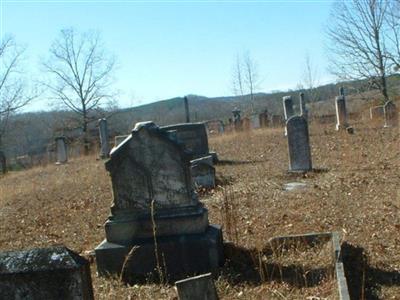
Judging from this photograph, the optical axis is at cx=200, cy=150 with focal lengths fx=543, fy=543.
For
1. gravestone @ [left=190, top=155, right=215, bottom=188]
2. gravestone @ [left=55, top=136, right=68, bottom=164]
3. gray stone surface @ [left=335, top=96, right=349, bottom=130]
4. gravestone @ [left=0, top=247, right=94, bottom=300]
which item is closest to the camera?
gravestone @ [left=0, top=247, right=94, bottom=300]

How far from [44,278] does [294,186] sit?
9023mm

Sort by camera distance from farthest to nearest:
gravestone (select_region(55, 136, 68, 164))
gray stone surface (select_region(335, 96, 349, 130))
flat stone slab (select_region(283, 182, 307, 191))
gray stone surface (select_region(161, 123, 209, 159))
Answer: gravestone (select_region(55, 136, 68, 164)), gray stone surface (select_region(335, 96, 349, 130)), gray stone surface (select_region(161, 123, 209, 159)), flat stone slab (select_region(283, 182, 307, 191))

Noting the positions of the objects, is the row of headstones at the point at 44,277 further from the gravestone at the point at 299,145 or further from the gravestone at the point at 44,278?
the gravestone at the point at 299,145

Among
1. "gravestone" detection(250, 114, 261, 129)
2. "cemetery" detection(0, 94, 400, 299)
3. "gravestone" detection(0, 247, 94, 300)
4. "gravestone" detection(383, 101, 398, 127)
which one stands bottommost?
"cemetery" detection(0, 94, 400, 299)

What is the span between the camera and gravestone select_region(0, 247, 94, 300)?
281 cm

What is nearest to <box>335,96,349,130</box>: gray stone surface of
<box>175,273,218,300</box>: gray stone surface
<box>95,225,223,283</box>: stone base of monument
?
<box>95,225,223,283</box>: stone base of monument

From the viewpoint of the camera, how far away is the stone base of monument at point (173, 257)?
6.01m

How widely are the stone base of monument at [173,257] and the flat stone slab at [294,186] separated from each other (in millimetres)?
5181

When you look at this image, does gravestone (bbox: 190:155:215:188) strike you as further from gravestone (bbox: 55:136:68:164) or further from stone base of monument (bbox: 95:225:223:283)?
gravestone (bbox: 55:136:68:164)

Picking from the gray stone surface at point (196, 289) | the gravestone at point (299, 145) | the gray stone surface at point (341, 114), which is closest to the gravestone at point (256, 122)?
the gray stone surface at point (341, 114)

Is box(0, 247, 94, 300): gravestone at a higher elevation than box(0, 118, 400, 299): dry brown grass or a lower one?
higher

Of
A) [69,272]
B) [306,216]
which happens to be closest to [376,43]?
[306,216]

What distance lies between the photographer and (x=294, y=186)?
1140cm

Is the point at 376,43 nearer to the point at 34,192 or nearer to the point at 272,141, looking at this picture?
Answer: the point at 272,141
